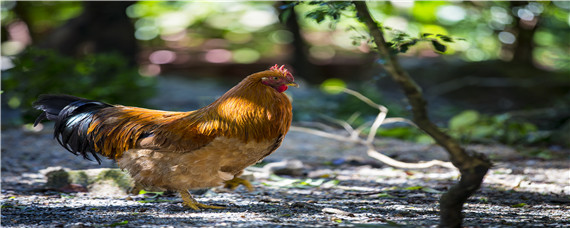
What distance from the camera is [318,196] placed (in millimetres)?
4570

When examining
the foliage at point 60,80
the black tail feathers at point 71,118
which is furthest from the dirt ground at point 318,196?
the foliage at point 60,80

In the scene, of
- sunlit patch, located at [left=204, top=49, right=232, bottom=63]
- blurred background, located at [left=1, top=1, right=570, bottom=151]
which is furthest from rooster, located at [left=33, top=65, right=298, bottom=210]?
sunlit patch, located at [left=204, top=49, right=232, bottom=63]

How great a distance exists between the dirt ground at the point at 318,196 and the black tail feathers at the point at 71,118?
413 millimetres

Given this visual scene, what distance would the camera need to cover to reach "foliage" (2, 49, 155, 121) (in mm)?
7504

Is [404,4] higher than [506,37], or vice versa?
[404,4]

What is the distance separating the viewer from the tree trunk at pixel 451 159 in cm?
295

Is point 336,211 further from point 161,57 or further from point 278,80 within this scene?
point 161,57

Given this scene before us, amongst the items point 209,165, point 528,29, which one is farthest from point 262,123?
point 528,29

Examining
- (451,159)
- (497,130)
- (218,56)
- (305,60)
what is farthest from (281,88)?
(218,56)

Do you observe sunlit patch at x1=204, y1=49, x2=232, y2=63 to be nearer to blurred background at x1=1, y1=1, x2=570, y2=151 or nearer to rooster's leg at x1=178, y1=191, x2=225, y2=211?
blurred background at x1=1, y1=1, x2=570, y2=151

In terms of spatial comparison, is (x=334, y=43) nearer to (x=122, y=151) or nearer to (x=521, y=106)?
(x=521, y=106)

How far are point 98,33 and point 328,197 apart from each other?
25.1 ft

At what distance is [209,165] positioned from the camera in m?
3.75

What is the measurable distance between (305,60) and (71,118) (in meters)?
9.60
